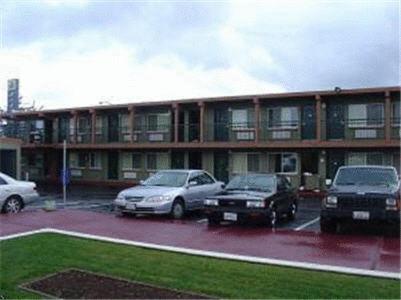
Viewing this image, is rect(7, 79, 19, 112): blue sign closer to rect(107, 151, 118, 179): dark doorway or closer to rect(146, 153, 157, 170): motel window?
rect(107, 151, 118, 179): dark doorway

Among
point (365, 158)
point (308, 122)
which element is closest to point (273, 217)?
point (365, 158)

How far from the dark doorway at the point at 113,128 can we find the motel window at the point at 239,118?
998cm

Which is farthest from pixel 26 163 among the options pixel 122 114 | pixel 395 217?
pixel 395 217

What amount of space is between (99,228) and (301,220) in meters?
6.43

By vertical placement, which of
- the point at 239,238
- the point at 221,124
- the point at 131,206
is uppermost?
the point at 221,124

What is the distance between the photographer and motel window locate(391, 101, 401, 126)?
102ft

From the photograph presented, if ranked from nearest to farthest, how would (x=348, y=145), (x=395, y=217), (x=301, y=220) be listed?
(x=395, y=217), (x=301, y=220), (x=348, y=145)

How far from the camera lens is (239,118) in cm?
3566

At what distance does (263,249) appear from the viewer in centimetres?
1099

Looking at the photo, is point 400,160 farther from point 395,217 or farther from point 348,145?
point 395,217

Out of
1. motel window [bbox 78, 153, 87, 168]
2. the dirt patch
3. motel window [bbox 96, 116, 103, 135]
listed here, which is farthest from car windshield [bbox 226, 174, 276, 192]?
motel window [bbox 78, 153, 87, 168]

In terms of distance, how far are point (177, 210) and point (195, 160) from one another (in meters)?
20.8

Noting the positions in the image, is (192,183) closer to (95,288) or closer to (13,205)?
(13,205)

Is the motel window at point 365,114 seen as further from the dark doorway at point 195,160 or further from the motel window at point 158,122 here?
the motel window at point 158,122
